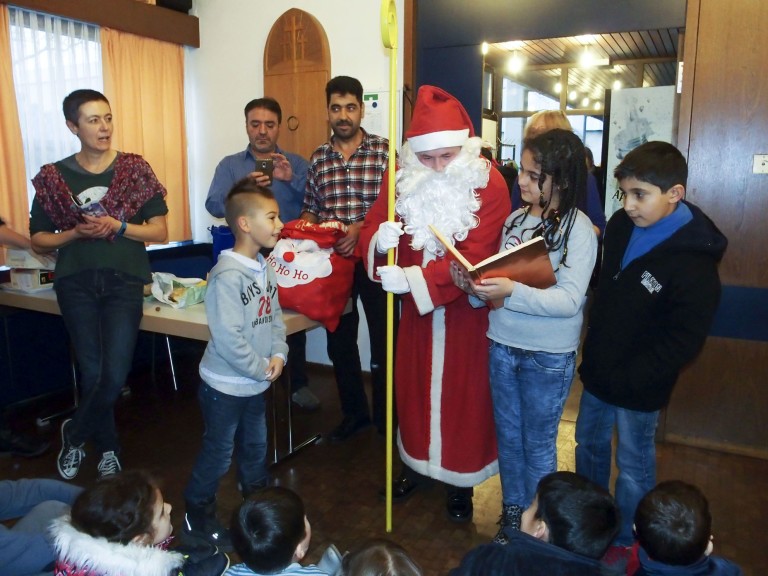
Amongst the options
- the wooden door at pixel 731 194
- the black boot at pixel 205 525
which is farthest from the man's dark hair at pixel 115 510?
the wooden door at pixel 731 194

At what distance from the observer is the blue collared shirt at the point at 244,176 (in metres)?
3.76

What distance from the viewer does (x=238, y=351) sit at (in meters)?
2.17

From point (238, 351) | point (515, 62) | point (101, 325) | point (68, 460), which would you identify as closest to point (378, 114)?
point (101, 325)

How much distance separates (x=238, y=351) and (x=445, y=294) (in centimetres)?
76

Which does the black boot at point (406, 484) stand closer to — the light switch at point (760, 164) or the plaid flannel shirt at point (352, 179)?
the plaid flannel shirt at point (352, 179)

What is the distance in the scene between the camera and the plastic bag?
3031 mm

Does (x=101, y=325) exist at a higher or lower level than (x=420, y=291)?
lower

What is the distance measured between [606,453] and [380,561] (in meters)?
1.29

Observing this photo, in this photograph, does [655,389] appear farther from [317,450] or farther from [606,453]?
[317,450]

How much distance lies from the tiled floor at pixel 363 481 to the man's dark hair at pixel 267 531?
990 mm

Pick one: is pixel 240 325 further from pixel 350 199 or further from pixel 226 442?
pixel 350 199

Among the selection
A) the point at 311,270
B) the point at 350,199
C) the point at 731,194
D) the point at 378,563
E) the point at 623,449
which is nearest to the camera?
the point at 378,563

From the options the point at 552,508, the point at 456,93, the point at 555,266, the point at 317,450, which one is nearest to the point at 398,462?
the point at 317,450

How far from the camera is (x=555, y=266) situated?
83.7 inches
